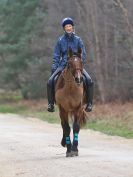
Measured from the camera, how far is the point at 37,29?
5697cm

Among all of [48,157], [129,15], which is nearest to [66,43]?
[48,157]

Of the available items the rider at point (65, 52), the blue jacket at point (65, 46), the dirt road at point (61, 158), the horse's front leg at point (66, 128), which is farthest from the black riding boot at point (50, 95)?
the dirt road at point (61, 158)

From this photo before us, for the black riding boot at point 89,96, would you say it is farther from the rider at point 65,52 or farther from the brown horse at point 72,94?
the brown horse at point 72,94

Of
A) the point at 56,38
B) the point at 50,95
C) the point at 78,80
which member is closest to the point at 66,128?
the point at 50,95

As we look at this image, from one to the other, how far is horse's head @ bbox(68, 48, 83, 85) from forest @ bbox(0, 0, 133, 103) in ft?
85.0

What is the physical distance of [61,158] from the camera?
1477 cm

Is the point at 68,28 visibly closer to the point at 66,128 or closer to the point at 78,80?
the point at 78,80

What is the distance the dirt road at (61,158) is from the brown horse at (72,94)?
0.79 meters

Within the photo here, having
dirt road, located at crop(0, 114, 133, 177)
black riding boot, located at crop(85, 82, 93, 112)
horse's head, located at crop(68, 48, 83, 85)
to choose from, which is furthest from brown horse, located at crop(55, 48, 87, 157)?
dirt road, located at crop(0, 114, 133, 177)

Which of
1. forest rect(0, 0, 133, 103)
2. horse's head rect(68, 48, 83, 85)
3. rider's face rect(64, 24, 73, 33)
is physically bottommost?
forest rect(0, 0, 133, 103)

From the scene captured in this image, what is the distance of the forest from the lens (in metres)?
43.6

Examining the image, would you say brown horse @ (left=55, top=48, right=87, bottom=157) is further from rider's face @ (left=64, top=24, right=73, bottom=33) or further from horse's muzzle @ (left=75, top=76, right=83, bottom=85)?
rider's face @ (left=64, top=24, right=73, bottom=33)

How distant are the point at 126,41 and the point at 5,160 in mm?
29222

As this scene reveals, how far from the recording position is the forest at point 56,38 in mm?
43625
